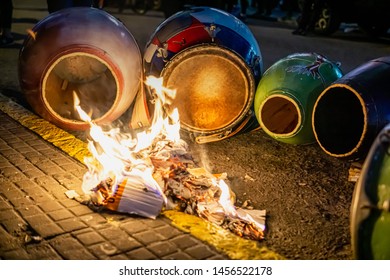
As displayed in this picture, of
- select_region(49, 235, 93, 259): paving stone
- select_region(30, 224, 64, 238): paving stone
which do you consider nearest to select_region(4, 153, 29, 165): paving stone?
select_region(30, 224, 64, 238): paving stone

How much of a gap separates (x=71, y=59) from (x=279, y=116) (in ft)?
7.94

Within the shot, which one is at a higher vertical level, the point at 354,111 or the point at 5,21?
the point at 5,21

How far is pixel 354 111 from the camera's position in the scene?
4.71 metres

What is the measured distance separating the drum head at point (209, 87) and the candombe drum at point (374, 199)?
8.45 feet

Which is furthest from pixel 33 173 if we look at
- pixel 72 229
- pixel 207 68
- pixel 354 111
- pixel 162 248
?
pixel 354 111

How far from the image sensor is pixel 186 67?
4.86 meters

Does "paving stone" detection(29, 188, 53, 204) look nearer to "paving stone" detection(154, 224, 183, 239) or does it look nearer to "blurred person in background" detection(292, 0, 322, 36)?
"paving stone" detection(154, 224, 183, 239)

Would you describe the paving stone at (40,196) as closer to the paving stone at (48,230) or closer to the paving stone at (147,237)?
the paving stone at (48,230)

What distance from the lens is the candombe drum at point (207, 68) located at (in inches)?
189

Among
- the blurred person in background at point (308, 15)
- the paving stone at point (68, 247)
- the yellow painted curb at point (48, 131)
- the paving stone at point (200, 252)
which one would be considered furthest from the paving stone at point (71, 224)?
the blurred person in background at point (308, 15)

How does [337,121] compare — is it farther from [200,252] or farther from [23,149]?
[23,149]
